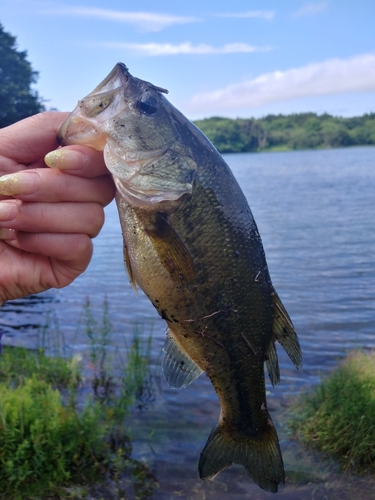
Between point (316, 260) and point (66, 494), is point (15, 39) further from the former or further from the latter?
point (66, 494)

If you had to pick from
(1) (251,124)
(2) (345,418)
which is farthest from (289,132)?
(2) (345,418)

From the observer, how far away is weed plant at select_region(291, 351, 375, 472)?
19.1ft

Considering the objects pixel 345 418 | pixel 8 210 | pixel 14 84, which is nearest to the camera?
pixel 8 210

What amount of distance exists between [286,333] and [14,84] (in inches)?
1314

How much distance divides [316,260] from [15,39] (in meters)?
27.4

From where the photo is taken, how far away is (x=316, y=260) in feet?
60.2

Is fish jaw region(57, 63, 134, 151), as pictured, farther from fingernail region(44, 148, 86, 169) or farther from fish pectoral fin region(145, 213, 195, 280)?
fish pectoral fin region(145, 213, 195, 280)

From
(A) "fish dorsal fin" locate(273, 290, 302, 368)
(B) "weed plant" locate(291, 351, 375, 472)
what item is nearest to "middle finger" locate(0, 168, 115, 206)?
(A) "fish dorsal fin" locate(273, 290, 302, 368)

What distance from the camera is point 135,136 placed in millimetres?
2533

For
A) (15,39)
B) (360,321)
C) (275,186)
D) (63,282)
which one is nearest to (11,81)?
(15,39)

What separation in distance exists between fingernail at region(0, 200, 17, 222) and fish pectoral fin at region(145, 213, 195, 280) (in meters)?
0.65

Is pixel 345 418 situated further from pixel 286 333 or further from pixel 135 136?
pixel 135 136

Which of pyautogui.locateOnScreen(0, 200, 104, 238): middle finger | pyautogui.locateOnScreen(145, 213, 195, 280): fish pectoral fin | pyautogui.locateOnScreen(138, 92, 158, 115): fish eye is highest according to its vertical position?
pyautogui.locateOnScreen(138, 92, 158, 115): fish eye

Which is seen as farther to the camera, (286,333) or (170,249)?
(286,333)
